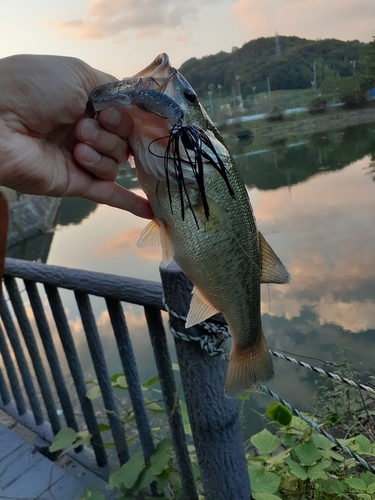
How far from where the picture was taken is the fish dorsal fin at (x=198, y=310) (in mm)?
1067

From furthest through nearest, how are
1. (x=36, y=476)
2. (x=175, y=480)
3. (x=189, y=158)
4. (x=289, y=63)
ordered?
(x=289, y=63)
(x=36, y=476)
(x=175, y=480)
(x=189, y=158)

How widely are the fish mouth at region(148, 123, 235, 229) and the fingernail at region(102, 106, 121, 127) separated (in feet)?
0.46

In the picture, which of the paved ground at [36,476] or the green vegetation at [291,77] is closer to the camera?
the paved ground at [36,476]

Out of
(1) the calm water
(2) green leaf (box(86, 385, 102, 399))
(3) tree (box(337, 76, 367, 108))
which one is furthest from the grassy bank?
(2) green leaf (box(86, 385, 102, 399))

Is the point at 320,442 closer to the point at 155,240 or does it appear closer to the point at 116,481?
the point at 116,481

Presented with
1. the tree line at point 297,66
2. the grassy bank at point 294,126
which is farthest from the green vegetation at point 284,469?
the grassy bank at point 294,126

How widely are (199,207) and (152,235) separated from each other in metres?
0.19

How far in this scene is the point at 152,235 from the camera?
41.8 inches

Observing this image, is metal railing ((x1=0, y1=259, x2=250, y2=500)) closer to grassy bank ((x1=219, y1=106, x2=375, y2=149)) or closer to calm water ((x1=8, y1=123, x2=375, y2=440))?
calm water ((x1=8, y1=123, x2=375, y2=440))

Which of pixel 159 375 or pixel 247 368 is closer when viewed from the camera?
pixel 247 368

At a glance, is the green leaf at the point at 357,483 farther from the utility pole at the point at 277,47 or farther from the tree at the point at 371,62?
the utility pole at the point at 277,47

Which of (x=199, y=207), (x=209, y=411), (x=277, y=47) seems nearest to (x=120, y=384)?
(x=209, y=411)

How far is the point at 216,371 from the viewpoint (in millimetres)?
1343

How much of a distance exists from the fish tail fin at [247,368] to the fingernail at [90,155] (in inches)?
26.0
